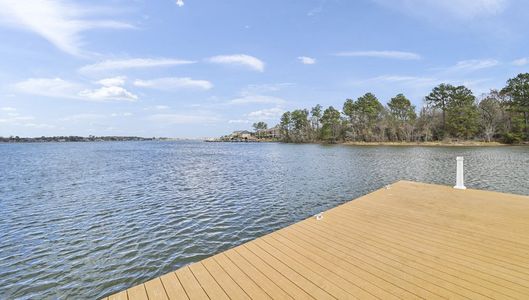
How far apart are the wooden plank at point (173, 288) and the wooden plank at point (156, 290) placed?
0.04 m

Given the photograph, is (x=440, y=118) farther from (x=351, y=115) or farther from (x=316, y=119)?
(x=316, y=119)

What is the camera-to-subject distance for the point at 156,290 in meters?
2.79

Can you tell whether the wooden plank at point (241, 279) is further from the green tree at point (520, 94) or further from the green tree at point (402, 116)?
the green tree at point (402, 116)

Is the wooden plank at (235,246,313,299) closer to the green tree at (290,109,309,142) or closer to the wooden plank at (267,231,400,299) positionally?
the wooden plank at (267,231,400,299)

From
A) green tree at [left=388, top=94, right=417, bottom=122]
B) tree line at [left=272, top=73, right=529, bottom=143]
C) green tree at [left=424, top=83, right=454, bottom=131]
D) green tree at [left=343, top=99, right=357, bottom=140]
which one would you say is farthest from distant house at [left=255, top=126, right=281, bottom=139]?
green tree at [left=424, top=83, right=454, bottom=131]

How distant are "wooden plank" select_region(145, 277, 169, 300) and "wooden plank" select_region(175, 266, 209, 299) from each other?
21 centimetres

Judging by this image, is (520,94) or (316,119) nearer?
(520,94)

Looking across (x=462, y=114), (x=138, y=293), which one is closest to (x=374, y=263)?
(x=138, y=293)

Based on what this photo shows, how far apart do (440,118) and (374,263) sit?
6250 cm

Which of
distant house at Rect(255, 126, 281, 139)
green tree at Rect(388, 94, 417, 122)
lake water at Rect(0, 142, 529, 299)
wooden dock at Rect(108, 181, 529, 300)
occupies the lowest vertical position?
lake water at Rect(0, 142, 529, 299)

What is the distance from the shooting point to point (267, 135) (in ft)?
425

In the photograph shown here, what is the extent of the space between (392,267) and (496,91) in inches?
2617

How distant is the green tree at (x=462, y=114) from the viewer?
46.5m

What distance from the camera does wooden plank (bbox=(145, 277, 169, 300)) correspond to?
8.71ft
